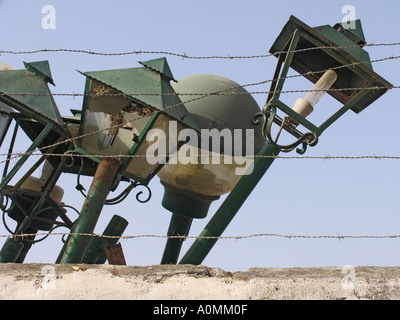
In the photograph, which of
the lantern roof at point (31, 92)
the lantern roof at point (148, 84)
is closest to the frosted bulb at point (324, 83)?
the lantern roof at point (148, 84)

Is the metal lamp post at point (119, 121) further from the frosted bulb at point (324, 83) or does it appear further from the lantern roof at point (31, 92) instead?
the frosted bulb at point (324, 83)

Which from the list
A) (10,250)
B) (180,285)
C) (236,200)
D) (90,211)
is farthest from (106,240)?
(180,285)

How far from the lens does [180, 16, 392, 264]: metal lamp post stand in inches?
323

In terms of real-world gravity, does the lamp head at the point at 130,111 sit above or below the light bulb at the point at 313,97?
below

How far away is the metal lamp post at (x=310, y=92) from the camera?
8.21 m

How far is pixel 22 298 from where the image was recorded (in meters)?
Result: 4.64

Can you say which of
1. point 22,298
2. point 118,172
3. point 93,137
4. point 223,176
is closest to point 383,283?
point 22,298

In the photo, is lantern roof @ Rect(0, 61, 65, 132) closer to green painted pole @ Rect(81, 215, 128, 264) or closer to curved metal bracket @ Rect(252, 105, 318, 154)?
green painted pole @ Rect(81, 215, 128, 264)

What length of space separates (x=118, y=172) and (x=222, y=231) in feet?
5.16

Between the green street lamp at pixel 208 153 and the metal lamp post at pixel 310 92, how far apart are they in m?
0.94

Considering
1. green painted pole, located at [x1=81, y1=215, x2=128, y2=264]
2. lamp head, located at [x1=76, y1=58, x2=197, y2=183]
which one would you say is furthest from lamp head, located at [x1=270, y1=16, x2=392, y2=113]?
green painted pole, located at [x1=81, y1=215, x2=128, y2=264]

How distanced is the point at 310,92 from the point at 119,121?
2261mm

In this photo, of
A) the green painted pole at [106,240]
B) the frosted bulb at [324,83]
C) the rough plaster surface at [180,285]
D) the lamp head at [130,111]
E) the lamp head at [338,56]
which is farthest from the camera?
the frosted bulb at [324,83]

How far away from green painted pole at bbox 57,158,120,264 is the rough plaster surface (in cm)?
227
